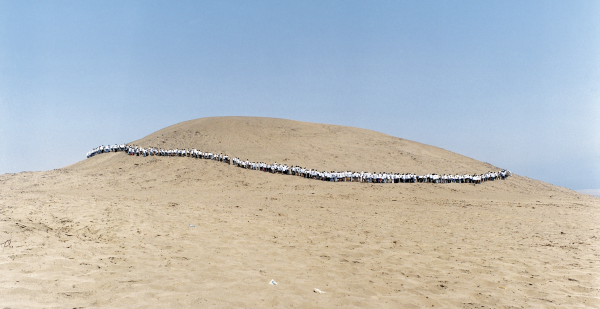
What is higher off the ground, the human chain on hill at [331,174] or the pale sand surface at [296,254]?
the human chain on hill at [331,174]

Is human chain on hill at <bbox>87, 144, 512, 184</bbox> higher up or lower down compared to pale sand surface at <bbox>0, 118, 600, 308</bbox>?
higher up

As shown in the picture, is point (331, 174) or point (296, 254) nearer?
point (296, 254)

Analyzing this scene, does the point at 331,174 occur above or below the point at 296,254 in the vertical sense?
above

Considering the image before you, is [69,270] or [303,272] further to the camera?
[303,272]

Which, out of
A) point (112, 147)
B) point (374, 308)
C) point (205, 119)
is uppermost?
point (205, 119)

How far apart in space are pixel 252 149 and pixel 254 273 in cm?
3372

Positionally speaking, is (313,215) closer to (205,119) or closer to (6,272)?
(6,272)

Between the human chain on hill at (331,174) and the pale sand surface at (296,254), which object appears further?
the human chain on hill at (331,174)

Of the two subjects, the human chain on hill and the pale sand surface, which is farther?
the human chain on hill

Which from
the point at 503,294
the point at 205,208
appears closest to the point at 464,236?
the point at 503,294

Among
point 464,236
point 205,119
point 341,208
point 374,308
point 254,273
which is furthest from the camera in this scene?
point 205,119

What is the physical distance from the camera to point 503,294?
682 centimetres

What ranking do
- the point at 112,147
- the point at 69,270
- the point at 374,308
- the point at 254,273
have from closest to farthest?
the point at 374,308
the point at 69,270
the point at 254,273
the point at 112,147

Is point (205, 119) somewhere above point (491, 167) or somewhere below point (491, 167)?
above
